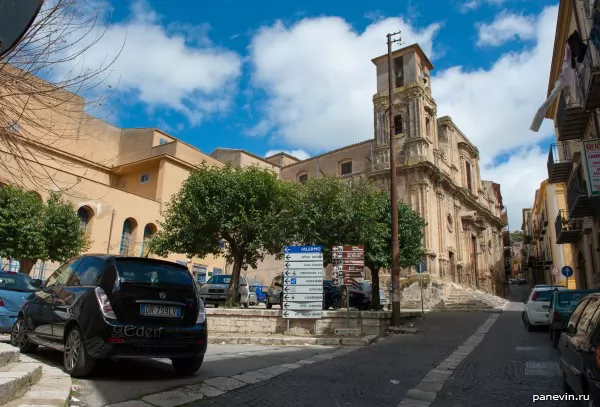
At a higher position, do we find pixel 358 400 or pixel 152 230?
pixel 152 230

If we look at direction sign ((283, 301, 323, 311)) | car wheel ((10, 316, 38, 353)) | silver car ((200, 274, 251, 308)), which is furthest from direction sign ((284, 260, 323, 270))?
silver car ((200, 274, 251, 308))

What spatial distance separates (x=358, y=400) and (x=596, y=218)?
1762 centimetres

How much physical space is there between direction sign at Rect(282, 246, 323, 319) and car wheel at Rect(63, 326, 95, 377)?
6836 millimetres

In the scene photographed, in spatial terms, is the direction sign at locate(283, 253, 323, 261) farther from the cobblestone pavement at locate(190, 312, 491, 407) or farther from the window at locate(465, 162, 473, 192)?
the window at locate(465, 162, 473, 192)

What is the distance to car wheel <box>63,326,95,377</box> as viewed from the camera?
5391 mm

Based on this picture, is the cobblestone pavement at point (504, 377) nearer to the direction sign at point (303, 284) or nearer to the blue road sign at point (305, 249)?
the direction sign at point (303, 284)

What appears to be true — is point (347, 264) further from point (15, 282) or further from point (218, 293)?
point (218, 293)

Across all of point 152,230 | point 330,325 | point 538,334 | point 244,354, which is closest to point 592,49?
point 538,334

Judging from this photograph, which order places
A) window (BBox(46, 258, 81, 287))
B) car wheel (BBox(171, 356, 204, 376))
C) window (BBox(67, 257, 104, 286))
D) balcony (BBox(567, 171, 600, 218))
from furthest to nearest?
balcony (BBox(567, 171, 600, 218)), window (BBox(46, 258, 81, 287)), car wheel (BBox(171, 356, 204, 376)), window (BBox(67, 257, 104, 286))

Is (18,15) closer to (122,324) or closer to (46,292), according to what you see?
(122,324)

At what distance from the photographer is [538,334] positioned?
1395 centimetres

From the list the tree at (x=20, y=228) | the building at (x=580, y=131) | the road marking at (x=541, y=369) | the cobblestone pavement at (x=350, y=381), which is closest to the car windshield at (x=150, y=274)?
the cobblestone pavement at (x=350, y=381)

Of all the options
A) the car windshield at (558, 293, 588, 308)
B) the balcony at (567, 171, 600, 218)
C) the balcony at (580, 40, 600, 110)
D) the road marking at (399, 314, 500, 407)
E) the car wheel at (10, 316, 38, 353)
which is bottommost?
the road marking at (399, 314, 500, 407)

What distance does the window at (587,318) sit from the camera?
15.1 ft
